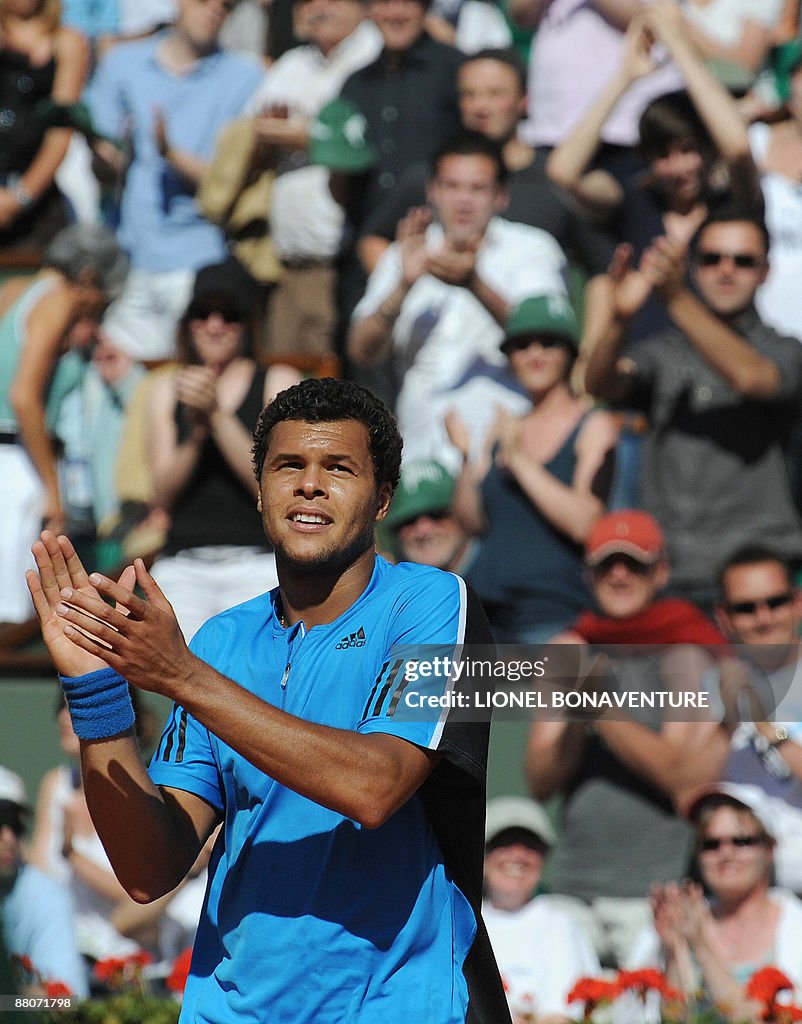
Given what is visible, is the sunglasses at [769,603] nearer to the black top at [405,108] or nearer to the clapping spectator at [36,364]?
the black top at [405,108]

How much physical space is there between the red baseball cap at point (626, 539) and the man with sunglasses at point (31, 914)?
6.73 feet

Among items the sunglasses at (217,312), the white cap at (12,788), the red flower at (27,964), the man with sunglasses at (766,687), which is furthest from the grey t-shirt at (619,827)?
the sunglasses at (217,312)

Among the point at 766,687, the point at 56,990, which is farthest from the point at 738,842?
the point at 56,990

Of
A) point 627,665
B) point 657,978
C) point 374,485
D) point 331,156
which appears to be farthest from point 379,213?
point 374,485

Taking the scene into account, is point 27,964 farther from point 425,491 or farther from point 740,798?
point 740,798

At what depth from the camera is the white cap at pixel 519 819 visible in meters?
4.74

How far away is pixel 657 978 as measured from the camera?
14.2ft

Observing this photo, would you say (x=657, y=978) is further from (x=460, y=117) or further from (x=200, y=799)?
(x=460, y=117)

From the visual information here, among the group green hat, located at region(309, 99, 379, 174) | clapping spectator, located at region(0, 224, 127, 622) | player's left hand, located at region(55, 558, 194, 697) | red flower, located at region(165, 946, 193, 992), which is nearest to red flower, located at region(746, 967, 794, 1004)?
red flower, located at region(165, 946, 193, 992)

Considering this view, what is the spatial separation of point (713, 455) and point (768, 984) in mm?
1954

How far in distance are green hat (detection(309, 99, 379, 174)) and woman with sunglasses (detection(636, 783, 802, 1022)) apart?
2963 mm

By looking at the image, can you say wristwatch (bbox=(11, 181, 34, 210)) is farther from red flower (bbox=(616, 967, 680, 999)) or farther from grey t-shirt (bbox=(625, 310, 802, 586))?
red flower (bbox=(616, 967, 680, 999))

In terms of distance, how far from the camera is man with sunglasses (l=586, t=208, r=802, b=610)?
17.6ft

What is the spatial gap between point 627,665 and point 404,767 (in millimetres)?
2771
